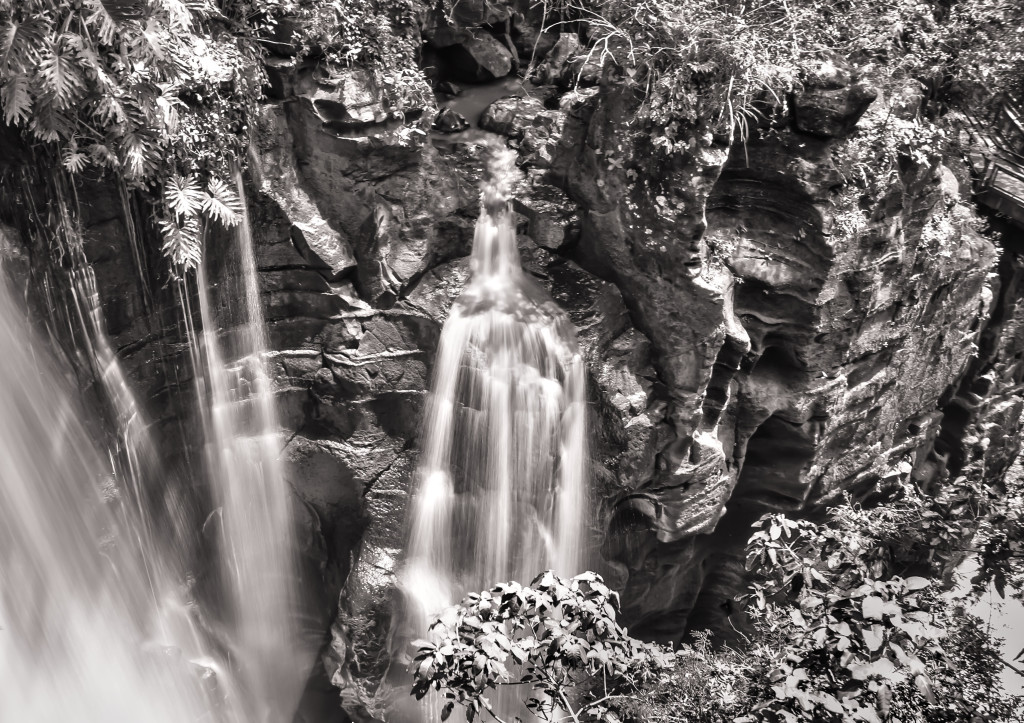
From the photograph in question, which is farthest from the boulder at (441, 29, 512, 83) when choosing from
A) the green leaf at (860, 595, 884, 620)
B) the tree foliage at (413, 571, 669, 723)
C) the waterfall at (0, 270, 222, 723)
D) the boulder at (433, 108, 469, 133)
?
the green leaf at (860, 595, 884, 620)

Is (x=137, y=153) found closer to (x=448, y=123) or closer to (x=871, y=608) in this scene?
(x=448, y=123)

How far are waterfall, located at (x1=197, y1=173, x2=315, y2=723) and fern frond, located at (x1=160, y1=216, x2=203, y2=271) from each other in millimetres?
588

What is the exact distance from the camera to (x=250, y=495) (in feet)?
31.6

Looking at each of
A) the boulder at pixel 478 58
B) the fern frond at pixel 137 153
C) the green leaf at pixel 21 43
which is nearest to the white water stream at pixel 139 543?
the fern frond at pixel 137 153

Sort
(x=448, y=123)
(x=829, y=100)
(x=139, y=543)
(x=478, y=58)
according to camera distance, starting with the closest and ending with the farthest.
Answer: (x=829, y=100)
(x=139, y=543)
(x=448, y=123)
(x=478, y=58)

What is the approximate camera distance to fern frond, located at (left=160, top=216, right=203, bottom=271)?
24.8ft

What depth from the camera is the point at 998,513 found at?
16.0 ft

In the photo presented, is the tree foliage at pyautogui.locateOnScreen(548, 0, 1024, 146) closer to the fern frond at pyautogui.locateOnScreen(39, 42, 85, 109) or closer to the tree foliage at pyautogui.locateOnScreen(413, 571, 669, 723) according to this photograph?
the fern frond at pyautogui.locateOnScreen(39, 42, 85, 109)

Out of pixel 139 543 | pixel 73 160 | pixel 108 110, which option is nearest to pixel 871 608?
pixel 108 110

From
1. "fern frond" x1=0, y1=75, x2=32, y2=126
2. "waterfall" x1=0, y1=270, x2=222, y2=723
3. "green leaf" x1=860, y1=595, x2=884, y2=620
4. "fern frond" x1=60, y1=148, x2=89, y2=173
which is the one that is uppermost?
"fern frond" x1=0, y1=75, x2=32, y2=126

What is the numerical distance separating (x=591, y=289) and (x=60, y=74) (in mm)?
5663

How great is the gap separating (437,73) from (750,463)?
681cm

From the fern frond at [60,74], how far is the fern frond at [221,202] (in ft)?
4.95

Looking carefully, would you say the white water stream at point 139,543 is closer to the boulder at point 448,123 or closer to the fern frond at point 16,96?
the fern frond at point 16,96
